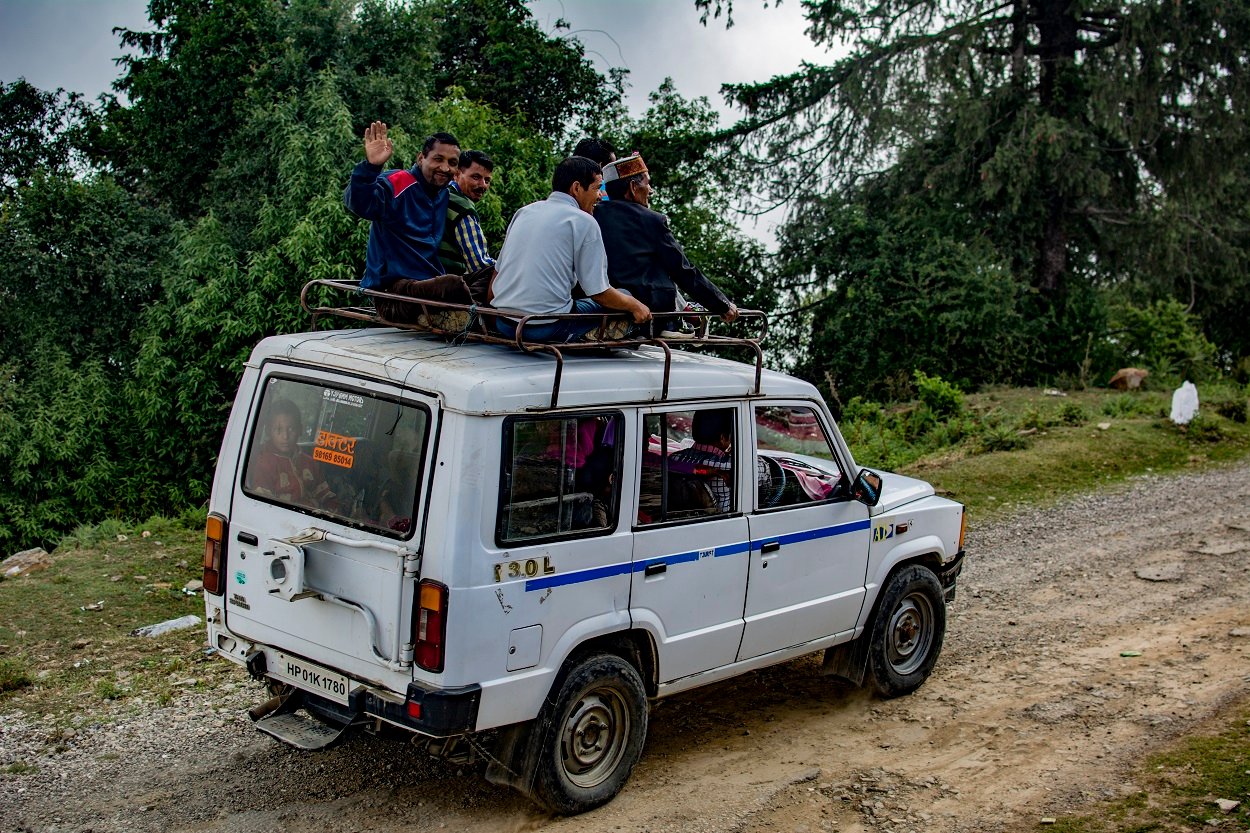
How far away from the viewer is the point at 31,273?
15227 mm

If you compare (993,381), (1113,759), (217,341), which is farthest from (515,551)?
(993,381)

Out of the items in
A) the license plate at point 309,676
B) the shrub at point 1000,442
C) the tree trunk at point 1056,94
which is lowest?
the license plate at point 309,676

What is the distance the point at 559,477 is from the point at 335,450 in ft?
3.14

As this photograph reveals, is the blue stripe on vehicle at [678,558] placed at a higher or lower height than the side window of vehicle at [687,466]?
lower

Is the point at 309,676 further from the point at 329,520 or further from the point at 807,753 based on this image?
the point at 807,753

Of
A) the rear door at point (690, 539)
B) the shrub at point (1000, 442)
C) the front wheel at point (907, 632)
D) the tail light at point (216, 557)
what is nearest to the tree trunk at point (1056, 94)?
the shrub at point (1000, 442)

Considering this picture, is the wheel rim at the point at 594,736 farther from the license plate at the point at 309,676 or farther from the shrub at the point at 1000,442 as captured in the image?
the shrub at the point at 1000,442

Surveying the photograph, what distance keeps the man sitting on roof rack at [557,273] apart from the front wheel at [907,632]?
245 cm

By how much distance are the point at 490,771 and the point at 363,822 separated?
0.65 meters

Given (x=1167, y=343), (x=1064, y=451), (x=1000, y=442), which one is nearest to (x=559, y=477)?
(x=1000, y=442)

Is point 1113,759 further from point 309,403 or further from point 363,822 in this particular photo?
point 309,403

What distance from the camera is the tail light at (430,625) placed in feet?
14.4

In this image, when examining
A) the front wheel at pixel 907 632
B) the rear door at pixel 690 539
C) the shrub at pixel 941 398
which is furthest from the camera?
the shrub at pixel 941 398

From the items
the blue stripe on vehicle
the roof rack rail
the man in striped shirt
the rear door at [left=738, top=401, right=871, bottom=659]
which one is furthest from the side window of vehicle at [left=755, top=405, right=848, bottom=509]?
the man in striped shirt
